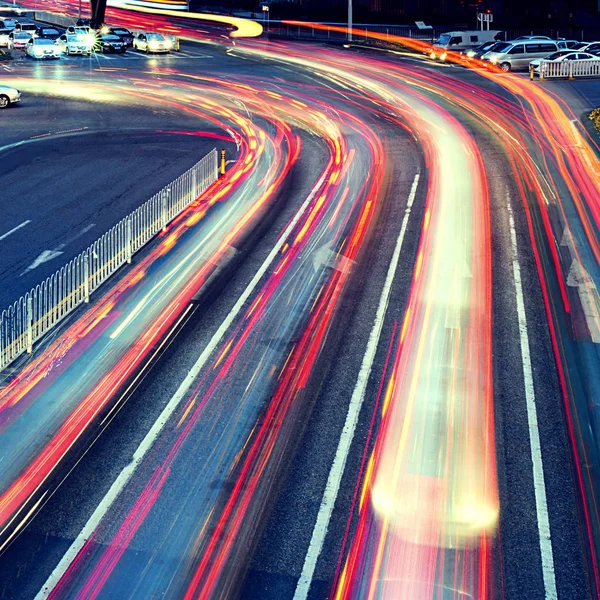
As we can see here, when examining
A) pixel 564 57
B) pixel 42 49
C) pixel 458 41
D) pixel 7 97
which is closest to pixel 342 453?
pixel 7 97

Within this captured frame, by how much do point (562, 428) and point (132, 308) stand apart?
A: 30.1ft

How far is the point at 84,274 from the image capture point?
2112 centimetres

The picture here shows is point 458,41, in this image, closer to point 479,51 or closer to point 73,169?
point 479,51

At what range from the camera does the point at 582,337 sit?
62.2 feet

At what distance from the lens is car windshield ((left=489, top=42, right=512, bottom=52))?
5466cm

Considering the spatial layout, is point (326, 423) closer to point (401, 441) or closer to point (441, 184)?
point (401, 441)

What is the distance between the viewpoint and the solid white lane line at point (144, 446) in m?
12.0

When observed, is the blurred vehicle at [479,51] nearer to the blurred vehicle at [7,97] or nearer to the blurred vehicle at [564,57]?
the blurred vehicle at [564,57]

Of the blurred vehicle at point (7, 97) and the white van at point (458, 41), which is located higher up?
the white van at point (458, 41)

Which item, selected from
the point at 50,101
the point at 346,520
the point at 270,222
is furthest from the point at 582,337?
the point at 50,101

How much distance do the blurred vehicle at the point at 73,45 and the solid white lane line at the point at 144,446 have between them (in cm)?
4241

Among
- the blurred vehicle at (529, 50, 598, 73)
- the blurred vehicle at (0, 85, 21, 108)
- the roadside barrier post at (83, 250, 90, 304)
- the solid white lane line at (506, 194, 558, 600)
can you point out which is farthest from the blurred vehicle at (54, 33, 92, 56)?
the solid white lane line at (506, 194, 558, 600)

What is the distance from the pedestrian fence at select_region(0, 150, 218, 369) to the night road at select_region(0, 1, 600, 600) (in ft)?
0.60

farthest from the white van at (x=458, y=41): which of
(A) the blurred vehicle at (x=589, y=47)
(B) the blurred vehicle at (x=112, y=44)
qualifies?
(B) the blurred vehicle at (x=112, y=44)
